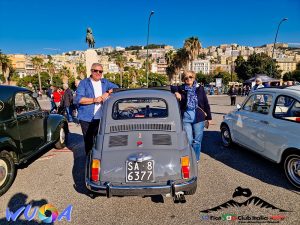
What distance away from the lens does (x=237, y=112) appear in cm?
584

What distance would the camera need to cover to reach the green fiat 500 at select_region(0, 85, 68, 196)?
420 centimetres

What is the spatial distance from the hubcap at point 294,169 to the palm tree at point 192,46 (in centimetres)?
4082

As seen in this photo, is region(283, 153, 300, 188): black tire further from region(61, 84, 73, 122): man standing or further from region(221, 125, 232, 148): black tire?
region(61, 84, 73, 122): man standing

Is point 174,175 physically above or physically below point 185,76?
below

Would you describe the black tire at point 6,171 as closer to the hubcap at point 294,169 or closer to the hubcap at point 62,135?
the hubcap at point 62,135

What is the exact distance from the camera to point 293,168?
405 centimetres

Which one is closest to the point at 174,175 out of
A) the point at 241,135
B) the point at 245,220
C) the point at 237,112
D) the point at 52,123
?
the point at 245,220

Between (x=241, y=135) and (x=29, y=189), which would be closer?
(x=29, y=189)

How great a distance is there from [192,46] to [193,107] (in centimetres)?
4070

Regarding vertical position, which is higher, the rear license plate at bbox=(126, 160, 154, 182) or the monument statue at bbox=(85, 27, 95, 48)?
the monument statue at bbox=(85, 27, 95, 48)

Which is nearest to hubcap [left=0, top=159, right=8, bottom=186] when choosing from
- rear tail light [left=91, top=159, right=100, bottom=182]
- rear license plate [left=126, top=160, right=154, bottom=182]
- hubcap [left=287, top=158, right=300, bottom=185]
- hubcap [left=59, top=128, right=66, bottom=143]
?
rear tail light [left=91, top=159, right=100, bottom=182]

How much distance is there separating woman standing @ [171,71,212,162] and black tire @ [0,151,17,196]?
3.16 m

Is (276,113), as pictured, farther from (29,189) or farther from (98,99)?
(29,189)

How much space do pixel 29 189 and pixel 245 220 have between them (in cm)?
350
